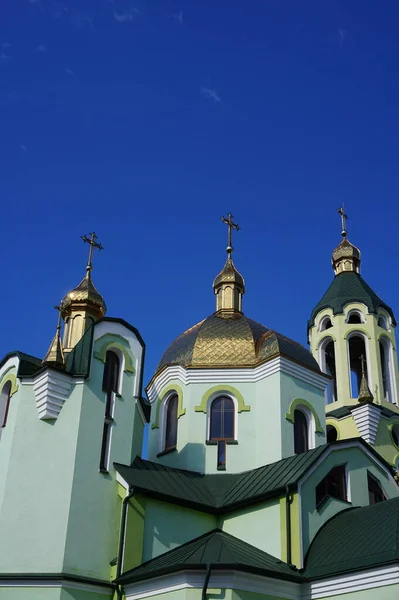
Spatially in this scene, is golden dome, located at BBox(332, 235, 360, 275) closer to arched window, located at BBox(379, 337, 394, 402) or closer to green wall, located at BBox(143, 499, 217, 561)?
arched window, located at BBox(379, 337, 394, 402)

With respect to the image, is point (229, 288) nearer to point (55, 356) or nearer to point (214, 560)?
point (55, 356)

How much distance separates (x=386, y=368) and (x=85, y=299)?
35.0 feet

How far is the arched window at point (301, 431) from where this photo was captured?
57.8ft

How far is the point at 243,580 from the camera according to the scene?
1216 centimetres

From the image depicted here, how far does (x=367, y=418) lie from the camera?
23.4 meters

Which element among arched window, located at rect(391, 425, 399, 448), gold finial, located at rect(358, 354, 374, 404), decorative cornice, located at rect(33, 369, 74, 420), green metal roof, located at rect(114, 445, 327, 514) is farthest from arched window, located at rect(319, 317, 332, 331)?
decorative cornice, located at rect(33, 369, 74, 420)

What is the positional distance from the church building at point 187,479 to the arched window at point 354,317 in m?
6.85

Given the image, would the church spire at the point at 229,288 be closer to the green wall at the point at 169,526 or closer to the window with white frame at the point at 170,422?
the window with white frame at the point at 170,422

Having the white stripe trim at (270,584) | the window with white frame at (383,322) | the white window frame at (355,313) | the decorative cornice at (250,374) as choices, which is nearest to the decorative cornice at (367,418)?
the white window frame at (355,313)

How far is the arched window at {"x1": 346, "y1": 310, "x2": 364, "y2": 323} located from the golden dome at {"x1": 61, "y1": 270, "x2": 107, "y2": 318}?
29.7 feet

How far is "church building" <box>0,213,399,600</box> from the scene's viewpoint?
41.6ft

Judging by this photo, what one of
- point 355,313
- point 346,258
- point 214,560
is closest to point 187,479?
point 214,560

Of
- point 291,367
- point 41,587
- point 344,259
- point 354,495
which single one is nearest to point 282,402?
point 291,367

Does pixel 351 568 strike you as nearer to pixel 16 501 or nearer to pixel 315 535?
pixel 315 535
